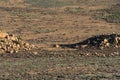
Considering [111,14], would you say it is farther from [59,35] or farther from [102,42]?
[102,42]

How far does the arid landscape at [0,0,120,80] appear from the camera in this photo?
16.2 metres

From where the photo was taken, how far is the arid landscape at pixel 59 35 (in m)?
16.2

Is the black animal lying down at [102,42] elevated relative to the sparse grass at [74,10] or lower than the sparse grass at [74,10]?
elevated

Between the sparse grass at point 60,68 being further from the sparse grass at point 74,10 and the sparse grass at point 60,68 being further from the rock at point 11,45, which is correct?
the sparse grass at point 74,10

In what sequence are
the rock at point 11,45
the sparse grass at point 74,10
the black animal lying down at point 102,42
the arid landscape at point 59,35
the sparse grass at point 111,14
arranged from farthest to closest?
the sparse grass at point 74,10
the sparse grass at point 111,14
the black animal lying down at point 102,42
the rock at point 11,45
the arid landscape at point 59,35

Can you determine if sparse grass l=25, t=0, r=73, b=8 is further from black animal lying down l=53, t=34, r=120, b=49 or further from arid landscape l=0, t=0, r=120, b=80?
black animal lying down l=53, t=34, r=120, b=49

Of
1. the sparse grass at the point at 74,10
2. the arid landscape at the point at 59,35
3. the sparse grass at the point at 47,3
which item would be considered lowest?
the sparse grass at the point at 74,10

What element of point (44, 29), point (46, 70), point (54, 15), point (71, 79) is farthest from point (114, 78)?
point (54, 15)

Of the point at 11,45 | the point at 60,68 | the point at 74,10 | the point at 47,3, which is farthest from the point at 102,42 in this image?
the point at 47,3

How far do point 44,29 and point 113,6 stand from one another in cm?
1613

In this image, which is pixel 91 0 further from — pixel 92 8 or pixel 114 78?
Answer: pixel 114 78

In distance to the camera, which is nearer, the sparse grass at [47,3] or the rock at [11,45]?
the rock at [11,45]

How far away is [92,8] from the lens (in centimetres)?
4944

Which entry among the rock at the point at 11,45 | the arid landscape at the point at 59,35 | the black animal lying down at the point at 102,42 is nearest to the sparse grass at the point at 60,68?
the arid landscape at the point at 59,35
